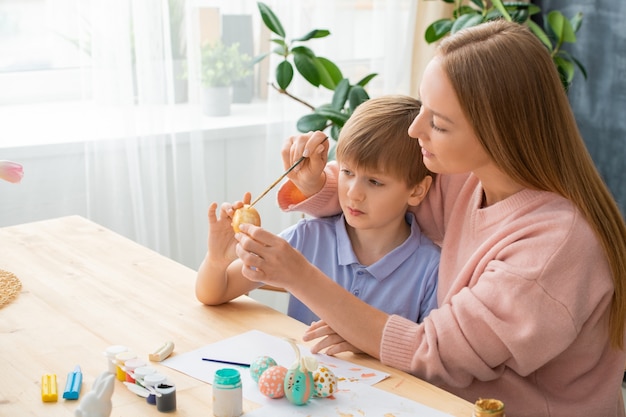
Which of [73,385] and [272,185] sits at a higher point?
[272,185]

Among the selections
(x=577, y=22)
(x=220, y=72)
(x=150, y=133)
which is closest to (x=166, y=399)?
(x=150, y=133)

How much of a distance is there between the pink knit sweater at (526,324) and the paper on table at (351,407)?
0.43ft

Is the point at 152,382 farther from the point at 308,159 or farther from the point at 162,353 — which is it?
the point at 308,159

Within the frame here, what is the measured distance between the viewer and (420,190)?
183 centimetres

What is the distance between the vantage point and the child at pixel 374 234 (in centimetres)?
176

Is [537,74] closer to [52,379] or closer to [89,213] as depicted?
[52,379]

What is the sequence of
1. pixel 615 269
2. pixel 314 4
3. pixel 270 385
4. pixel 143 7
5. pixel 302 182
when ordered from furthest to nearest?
pixel 314 4, pixel 143 7, pixel 302 182, pixel 615 269, pixel 270 385

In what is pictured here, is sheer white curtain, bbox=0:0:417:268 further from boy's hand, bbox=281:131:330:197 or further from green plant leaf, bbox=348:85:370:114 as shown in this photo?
boy's hand, bbox=281:131:330:197

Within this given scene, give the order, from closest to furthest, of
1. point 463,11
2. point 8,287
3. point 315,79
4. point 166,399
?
point 166,399 → point 8,287 → point 315,79 → point 463,11

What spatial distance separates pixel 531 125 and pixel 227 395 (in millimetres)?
690

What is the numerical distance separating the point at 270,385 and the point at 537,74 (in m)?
0.70

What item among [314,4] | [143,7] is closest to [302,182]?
[143,7]

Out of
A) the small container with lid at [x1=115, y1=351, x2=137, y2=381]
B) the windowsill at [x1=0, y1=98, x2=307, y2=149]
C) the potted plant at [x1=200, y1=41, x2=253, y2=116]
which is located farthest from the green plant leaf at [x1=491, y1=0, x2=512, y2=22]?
the small container with lid at [x1=115, y1=351, x2=137, y2=381]

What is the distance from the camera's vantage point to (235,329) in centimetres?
168
